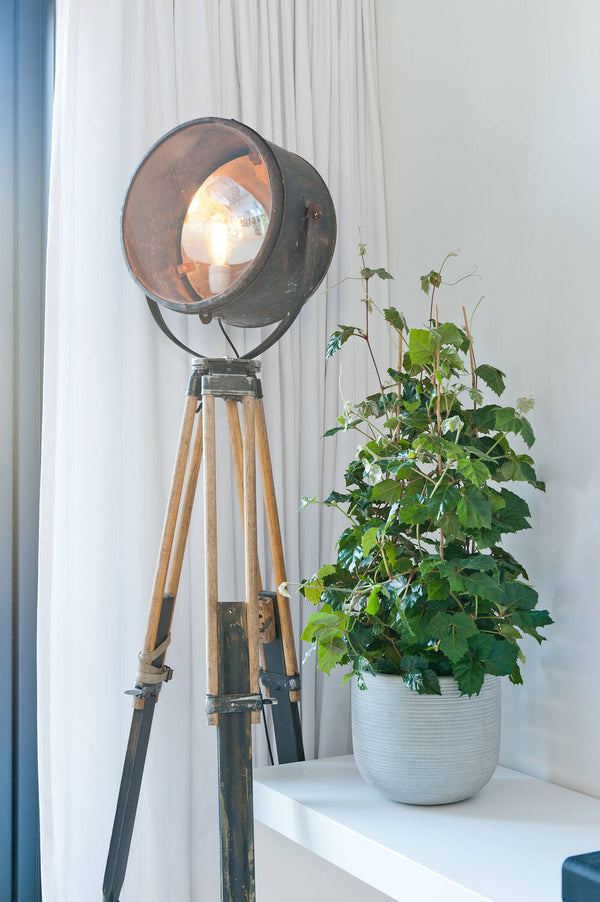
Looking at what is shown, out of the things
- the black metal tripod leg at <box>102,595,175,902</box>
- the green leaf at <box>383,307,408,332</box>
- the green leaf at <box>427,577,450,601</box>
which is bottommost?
the black metal tripod leg at <box>102,595,175,902</box>

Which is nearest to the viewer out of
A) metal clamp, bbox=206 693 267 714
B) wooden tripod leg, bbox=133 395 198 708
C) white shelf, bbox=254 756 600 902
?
white shelf, bbox=254 756 600 902

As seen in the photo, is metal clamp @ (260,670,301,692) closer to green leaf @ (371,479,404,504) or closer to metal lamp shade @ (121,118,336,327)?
green leaf @ (371,479,404,504)

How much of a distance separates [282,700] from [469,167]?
41.2 inches

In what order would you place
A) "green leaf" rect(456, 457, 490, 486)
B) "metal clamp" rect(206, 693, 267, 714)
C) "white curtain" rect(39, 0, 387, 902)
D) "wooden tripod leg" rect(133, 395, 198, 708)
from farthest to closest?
1. "white curtain" rect(39, 0, 387, 902)
2. "wooden tripod leg" rect(133, 395, 198, 708)
3. "metal clamp" rect(206, 693, 267, 714)
4. "green leaf" rect(456, 457, 490, 486)

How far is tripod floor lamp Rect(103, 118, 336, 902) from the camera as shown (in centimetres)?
131

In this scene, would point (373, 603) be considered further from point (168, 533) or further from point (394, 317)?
point (394, 317)

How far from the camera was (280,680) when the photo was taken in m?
1.45

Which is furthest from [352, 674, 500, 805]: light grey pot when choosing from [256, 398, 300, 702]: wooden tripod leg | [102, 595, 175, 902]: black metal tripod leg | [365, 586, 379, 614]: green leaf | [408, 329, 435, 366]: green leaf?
[408, 329, 435, 366]: green leaf

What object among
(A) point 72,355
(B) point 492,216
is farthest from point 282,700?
(B) point 492,216

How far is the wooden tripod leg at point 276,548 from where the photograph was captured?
4.71ft

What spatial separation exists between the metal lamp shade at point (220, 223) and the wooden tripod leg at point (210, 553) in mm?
210

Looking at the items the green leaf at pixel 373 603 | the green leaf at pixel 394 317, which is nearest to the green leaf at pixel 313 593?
the green leaf at pixel 373 603

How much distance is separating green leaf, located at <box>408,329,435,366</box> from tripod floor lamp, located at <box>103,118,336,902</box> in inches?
11.1

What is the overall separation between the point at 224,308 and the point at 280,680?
657 millimetres
